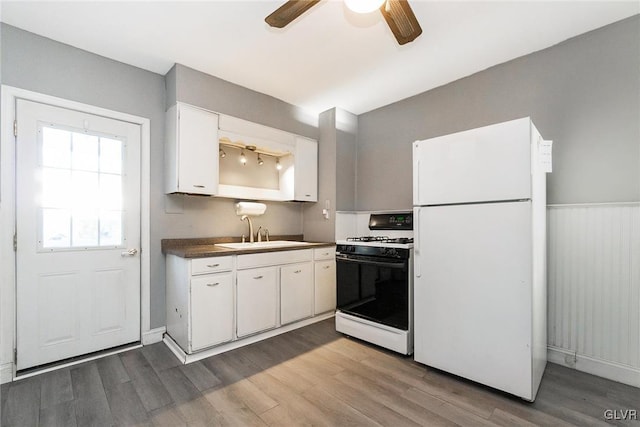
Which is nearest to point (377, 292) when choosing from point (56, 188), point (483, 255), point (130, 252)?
point (483, 255)

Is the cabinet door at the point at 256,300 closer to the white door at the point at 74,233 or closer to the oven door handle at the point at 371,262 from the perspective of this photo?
the oven door handle at the point at 371,262

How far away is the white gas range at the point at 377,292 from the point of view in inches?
94.0

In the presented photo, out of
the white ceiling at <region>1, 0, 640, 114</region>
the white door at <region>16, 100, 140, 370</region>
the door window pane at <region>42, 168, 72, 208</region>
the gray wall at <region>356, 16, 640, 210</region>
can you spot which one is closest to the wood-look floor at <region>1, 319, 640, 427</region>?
the white door at <region>16, 100, 140, 370</region>

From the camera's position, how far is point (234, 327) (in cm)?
253

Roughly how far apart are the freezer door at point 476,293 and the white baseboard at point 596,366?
82 cm

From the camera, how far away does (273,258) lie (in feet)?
9.25

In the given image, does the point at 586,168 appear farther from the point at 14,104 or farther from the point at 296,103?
the point at 14,104

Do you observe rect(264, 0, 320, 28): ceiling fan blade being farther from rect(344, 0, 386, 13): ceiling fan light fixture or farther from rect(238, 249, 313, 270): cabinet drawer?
rect(238, 249, 313, 270): cabinet drawer

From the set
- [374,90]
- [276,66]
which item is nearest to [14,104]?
[276,66]

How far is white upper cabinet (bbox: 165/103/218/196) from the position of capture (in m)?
2.60

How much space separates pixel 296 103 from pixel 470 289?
279 cm

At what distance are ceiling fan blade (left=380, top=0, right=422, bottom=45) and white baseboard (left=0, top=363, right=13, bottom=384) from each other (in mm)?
3342

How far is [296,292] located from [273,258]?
1.59 ft

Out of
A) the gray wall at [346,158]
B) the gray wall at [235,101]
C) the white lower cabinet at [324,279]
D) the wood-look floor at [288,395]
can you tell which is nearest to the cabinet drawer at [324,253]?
the white lower cabinet at [324,279]
